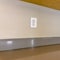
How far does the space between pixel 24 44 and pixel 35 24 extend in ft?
0.90

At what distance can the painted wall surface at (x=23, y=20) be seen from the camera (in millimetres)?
1303

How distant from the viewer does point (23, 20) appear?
4.73 feet

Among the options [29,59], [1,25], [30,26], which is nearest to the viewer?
[29,59]

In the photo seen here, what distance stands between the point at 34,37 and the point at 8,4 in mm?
467

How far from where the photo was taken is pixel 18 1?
1.39 m

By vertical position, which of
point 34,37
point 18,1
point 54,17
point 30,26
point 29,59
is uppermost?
point 18,1

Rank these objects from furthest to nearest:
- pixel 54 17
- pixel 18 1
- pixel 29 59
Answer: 1. pixel 54 17
2. pixel 18 1
3. pixel 29 59

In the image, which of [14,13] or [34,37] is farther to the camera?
[34,37]

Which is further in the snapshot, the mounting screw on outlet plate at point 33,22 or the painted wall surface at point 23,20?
the mounting screw on outlet plate at point 33,22

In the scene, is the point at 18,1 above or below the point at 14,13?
above

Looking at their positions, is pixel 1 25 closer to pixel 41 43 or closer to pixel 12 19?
pixel 12 19

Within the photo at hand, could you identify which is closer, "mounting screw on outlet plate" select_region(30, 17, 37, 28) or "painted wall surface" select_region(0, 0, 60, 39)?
"painted wall surface" select_region(0, 0, 60, 39)

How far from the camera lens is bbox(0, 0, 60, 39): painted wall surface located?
4.27 feet

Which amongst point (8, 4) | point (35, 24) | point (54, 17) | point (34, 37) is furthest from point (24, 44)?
point (54, 17)
